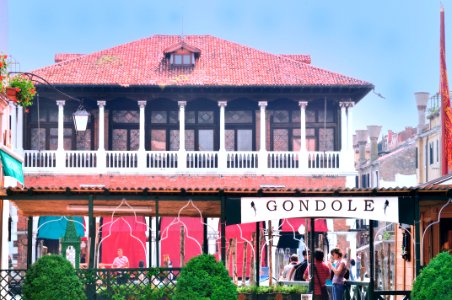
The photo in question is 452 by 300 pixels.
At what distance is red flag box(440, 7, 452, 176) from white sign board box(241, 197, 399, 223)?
50.0ft

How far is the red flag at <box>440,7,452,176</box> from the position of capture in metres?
36.7

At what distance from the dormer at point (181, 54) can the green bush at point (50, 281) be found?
30683mm

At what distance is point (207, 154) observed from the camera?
161 feet

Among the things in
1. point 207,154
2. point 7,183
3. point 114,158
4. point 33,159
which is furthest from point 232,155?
point 7,183

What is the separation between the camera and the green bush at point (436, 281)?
18.6 metres

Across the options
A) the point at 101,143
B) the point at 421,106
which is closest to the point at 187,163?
the point at 101,143

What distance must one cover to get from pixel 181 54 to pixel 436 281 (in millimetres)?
32540

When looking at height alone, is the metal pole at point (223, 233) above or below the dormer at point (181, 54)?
below

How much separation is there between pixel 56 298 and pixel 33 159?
28.9 meters

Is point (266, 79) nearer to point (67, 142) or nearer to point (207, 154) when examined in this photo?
point (207, 154)

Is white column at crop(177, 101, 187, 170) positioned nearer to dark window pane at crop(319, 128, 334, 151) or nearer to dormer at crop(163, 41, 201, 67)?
dormer at crop(163, 41, 201, 67)

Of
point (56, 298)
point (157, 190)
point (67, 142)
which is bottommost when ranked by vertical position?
point (56, 298)

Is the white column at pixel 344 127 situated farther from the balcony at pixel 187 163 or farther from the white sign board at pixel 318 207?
the white sign board at pixel 318 207

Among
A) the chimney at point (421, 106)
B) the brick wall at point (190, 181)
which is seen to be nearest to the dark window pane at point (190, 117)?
the brick wall at point (190, 181)
